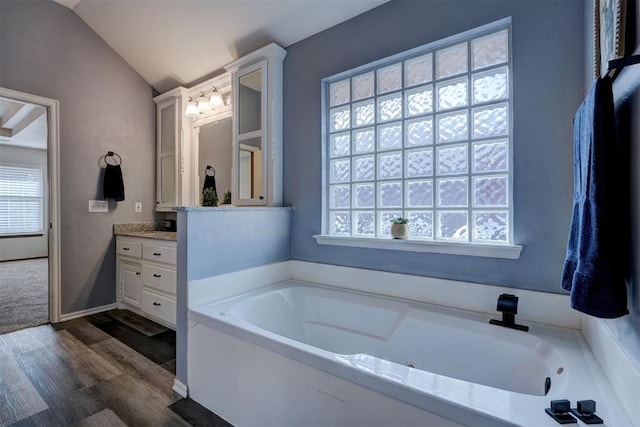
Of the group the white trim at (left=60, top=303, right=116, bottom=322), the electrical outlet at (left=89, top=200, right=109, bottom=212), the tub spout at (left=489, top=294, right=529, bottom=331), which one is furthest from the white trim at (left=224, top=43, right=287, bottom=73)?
the white trim at (left=60, top=303, right=116, bottom=322)

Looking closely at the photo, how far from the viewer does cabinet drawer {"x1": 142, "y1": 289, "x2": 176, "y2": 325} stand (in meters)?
2.60

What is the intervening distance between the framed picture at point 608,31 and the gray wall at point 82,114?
3.81 metres

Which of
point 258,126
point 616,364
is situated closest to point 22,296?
point 258,126

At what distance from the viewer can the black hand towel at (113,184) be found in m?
3.09

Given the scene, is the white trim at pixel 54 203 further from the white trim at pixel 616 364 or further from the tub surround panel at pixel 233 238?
the white trim at pixel 616 364

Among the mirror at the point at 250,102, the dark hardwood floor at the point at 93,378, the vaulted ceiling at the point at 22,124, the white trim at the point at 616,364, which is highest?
the vaulted ceiling at the point at 22,124

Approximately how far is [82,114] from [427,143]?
10.7 feet

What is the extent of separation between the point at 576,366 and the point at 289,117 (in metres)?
2.24

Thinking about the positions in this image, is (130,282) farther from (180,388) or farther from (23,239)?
(23,239)

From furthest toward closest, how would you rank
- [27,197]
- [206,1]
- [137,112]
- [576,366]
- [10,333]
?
[27,197] → [137,112] → [10,333] → [206,1] → [576,366]

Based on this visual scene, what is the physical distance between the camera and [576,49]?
1406mm

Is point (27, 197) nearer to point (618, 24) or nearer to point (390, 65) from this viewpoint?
point (390, 65)

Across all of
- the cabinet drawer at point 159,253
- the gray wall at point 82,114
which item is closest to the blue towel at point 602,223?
the cabinet drawer at point 159,253

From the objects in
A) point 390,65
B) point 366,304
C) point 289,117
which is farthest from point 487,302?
point 289,117
